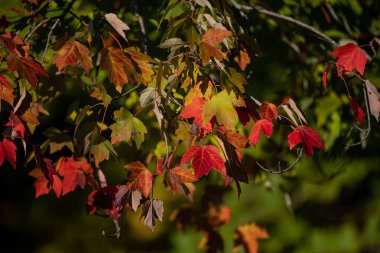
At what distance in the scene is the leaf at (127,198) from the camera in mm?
1654

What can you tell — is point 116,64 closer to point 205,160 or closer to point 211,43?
point 211,43

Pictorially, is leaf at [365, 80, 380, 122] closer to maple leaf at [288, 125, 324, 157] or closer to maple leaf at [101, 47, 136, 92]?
maple leaf at [288, 125, 324, 157]

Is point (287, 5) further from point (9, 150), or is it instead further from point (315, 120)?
point (9, 150)

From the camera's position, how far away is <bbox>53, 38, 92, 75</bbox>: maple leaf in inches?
69.0

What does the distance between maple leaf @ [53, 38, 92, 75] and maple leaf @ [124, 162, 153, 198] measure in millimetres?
375

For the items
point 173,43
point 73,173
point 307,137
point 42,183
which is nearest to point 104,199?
point 73,173

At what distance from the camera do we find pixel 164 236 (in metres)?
3.51

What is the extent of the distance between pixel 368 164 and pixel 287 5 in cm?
165

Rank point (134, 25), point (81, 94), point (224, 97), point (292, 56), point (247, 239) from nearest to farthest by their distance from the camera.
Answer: point (224, 97)
point (134, 25)
point (81, 94)
point (247, 239)
point (292, 56)

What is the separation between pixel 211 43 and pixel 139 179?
0.52m

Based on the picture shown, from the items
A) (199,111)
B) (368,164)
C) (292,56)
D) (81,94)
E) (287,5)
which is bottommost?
(368,164)

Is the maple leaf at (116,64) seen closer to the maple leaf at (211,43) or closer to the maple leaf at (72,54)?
the maple leaf at (72,54)

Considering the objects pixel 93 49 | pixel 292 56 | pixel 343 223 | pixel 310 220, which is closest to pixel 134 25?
pixel 93 49

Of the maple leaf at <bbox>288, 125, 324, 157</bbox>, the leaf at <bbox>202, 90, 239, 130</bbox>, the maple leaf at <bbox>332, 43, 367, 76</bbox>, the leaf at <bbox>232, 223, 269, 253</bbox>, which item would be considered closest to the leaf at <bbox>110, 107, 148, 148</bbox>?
the leaf at <bbox>202, 90, 239, 130</bbox>
